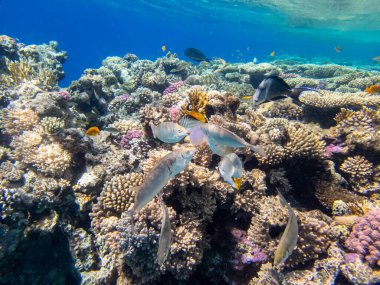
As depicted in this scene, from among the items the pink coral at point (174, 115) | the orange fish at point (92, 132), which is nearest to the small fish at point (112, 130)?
the orange fish at point (92, 132)

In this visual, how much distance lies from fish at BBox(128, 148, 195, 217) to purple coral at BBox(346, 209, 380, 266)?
9.57 feet

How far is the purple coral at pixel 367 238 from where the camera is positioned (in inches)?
119

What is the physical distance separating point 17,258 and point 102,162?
2191 mm

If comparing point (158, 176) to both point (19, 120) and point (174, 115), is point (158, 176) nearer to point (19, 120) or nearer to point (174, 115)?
point (174, 115)

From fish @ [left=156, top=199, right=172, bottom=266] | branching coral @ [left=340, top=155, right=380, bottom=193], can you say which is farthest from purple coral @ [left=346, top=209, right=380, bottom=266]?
fish @ [left=156, top=199, right=172, bottom=266]

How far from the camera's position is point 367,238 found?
3098 mm

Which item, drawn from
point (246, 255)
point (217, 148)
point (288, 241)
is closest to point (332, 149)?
point (246, 255)

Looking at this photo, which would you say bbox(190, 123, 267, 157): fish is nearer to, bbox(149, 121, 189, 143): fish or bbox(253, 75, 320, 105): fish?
bbox(149, 121, 189, 143): fish

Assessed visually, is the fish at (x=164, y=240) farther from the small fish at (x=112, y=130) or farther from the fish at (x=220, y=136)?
the small fish at (x=112, y=130)

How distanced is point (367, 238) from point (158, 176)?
318 cm

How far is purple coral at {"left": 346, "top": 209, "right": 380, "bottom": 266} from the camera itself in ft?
9.90

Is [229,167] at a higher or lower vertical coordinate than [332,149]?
higher

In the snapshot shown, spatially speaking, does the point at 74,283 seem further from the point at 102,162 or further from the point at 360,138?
the point at 360,138

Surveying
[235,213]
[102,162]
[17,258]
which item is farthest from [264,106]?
[17,258]
